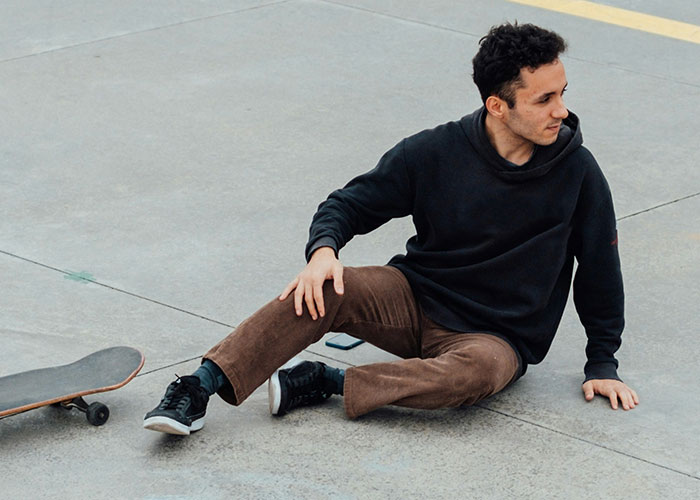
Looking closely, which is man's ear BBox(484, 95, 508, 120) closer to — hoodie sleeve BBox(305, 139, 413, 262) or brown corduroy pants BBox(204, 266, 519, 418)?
hoodie sleeve BBox(305, 139, 413, 262)

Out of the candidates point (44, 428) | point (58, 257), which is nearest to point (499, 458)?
point (44, 428)

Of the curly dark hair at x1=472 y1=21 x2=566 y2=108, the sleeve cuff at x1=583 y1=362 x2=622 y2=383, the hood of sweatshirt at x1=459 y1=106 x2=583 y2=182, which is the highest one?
the curly dark hair at x1=472 y1=21 x2=566 y2=108

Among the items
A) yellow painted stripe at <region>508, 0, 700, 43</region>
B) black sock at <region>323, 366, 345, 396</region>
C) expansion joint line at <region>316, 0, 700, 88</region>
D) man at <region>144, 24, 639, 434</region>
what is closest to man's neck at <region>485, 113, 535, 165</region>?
man at <region>144, 24, 639, 434</region>

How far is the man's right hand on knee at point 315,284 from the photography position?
12.0 ft

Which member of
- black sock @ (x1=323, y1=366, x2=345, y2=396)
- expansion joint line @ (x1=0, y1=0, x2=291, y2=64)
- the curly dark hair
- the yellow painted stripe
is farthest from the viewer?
the yellow painted stripe

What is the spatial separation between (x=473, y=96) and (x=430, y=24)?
4.88 ft

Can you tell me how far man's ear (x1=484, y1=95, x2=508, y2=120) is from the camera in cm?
372

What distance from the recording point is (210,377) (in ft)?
12.0

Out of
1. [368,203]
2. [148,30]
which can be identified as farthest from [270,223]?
[148,30]

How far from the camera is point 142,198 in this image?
5543 mm

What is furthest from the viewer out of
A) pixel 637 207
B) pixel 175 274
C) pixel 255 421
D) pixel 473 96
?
pixel 473 96

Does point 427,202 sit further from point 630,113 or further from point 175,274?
point 630,113

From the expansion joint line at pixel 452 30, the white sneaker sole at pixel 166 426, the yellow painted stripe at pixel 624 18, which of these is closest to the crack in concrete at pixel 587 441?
the white sneaker sole at pixel 166 426

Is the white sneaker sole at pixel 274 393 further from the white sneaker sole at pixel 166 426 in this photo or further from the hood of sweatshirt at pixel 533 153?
the hood of sweatshirt at pixel 533 153
